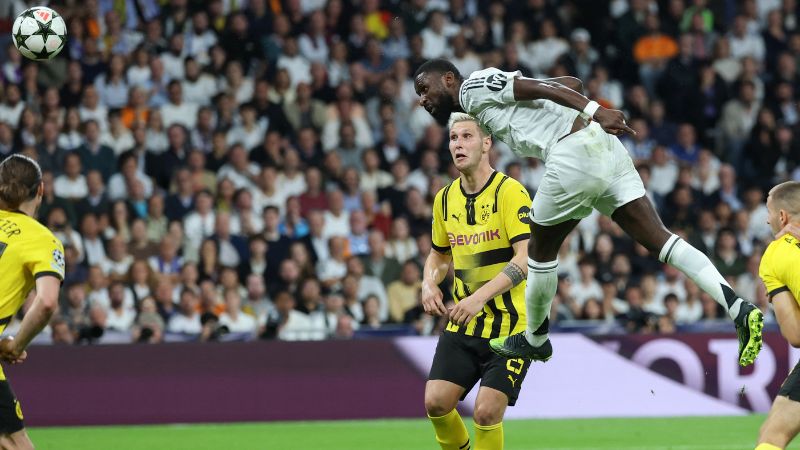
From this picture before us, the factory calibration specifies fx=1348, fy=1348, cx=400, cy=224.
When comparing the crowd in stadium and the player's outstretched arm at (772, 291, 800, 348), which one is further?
the crowd in stadium

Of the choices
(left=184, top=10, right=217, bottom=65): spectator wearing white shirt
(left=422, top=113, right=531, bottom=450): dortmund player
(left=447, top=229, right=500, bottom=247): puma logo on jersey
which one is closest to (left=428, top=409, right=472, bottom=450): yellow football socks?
(left=422, top=113, right=531, bottom=450): dortmund player

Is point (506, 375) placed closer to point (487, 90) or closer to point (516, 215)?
point (516, 215)

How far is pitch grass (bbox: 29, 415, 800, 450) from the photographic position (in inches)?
485

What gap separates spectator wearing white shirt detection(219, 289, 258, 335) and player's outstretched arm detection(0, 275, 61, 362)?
314 inches

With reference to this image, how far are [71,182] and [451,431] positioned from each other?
8.98 metres

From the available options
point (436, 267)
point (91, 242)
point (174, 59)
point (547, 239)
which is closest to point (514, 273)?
point (547, 239)

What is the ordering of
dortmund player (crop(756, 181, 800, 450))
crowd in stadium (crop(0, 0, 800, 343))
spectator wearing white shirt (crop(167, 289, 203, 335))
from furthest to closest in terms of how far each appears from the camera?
crowd in stadium (crop(0, 0, 800, 343)) < spectator wearing white shirt (crop(167, 289, 203, 335)) < dortmund player (crop(756, 181, 800, 450))

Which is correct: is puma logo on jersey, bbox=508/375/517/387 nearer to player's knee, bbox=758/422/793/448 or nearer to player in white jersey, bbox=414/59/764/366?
player in white jersey, bbox=414/59/764/366

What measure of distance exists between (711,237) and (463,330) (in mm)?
9556

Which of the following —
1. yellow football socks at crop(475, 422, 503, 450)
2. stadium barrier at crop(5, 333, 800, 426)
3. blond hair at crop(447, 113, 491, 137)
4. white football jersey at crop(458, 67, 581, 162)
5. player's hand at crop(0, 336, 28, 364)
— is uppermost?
white football jersey at crop(458, 67, 581, 162)

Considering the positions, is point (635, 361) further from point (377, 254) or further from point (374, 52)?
point (374, 52)

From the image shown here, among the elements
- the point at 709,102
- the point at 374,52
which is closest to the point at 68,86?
the point at 374,52

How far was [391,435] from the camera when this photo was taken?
13344mm

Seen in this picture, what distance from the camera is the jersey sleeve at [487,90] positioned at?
304 inches
